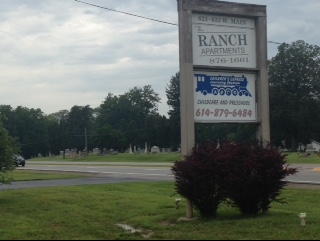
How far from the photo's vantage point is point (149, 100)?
418 ft

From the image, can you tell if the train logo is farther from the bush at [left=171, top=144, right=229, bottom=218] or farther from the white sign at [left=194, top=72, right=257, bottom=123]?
the bush at [left=171, top=144, right=229, bottom=218]

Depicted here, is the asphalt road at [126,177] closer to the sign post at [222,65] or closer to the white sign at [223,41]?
the sign post at [222,65]

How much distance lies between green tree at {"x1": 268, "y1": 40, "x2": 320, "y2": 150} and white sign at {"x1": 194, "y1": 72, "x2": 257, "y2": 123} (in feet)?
232

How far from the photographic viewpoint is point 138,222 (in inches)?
393

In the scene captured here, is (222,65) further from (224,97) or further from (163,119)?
(163,119)

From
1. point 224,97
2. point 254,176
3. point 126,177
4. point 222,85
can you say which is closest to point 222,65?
point 222,85

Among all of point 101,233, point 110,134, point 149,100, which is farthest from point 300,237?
point 149,100

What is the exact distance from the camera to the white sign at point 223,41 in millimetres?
10984

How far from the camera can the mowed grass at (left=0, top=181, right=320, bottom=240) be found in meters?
8.43

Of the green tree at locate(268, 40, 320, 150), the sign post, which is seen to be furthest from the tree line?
the sign post

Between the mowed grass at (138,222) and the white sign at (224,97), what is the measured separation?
73.0 inches

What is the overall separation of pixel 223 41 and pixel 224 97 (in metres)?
1.10

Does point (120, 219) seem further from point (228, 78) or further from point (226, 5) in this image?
point (226, 5)

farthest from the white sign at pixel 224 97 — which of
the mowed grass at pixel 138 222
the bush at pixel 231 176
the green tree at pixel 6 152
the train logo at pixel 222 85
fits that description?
the green tree at pixel 6 152
